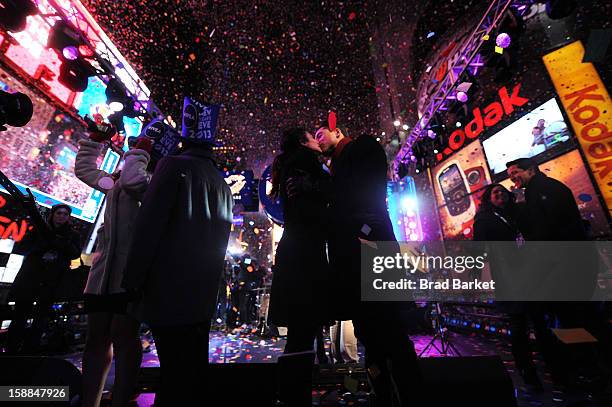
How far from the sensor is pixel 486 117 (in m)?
9.76

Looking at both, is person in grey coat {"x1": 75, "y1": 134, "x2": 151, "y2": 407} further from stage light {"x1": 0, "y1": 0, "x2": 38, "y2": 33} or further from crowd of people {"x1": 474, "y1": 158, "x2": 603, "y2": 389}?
stage light {"x1": 0, "y1": 0, "x2": 38, "y2": 33}

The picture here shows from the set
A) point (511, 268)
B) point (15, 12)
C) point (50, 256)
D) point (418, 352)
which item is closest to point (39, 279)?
point (50, 256)

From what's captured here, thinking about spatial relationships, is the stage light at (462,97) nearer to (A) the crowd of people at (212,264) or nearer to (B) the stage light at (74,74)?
(A) the crowd of people at (212,264)

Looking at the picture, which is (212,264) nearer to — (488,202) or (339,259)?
(339,259)

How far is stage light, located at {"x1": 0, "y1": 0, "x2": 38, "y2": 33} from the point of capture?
4.73 metres

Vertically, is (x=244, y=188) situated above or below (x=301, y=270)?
above

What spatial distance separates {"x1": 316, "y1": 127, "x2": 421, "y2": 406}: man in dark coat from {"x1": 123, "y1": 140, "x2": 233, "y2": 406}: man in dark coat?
0.80 metres

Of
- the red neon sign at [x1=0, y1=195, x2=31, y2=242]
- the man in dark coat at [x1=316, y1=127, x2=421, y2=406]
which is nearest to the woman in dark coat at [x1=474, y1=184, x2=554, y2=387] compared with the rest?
the man in dark coat at [x1=316, y1=127, x2=421, y2=406]

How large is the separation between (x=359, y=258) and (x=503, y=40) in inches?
267

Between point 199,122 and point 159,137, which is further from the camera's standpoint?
point 159,137

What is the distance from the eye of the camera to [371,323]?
1638mm

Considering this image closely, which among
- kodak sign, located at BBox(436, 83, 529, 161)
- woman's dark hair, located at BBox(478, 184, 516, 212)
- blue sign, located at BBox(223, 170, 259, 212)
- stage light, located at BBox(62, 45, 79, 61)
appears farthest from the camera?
blue sign, located at BBox(223, 170, 259, 212)

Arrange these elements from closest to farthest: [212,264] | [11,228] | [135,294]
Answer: [135,294] < [212,264] < [11,228]

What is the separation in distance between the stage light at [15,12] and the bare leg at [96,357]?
6.08 metres
